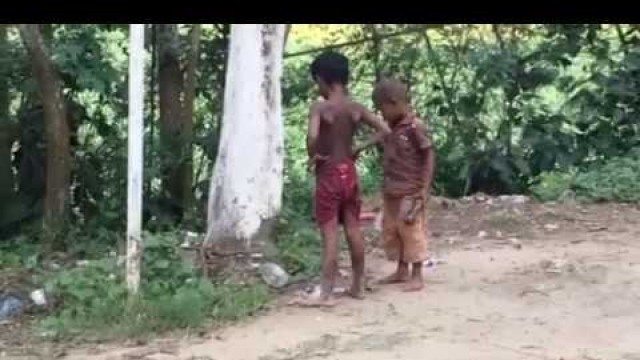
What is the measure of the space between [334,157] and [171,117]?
13.3ft

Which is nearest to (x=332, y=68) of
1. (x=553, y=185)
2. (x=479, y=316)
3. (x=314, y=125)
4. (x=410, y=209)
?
(x=314, y=125)

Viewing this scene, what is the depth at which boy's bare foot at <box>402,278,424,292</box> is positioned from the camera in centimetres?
566

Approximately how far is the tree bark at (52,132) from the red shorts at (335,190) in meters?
2.70

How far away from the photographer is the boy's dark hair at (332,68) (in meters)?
5.15

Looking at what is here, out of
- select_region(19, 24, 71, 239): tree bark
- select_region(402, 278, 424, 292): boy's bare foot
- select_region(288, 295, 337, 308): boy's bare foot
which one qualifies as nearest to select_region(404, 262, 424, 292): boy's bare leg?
select_region(402, 278, 424, 292): boy's bare foot

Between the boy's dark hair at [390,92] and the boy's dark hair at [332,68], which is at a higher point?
the boy's dark hair at [332,68]

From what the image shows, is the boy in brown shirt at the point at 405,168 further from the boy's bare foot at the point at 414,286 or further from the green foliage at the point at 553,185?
the green foliage at the point at 553,185

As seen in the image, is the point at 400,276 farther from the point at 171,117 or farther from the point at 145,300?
the point at 171,117

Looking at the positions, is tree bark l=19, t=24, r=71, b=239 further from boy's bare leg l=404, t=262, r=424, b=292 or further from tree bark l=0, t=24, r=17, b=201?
boy's bare leg l=404, t=262, r=424, b=292

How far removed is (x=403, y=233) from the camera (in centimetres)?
563

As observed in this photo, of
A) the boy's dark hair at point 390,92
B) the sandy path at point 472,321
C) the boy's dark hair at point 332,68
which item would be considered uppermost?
the boy's dark hair at point 332,68

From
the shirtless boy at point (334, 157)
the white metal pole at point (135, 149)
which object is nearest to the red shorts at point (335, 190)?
the shirtless boy at point (334, 157)
